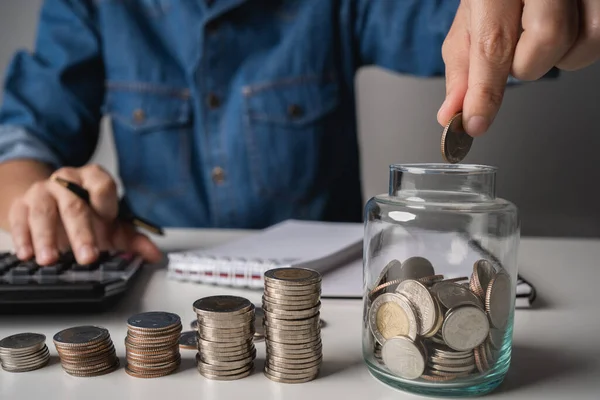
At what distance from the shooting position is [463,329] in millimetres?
390

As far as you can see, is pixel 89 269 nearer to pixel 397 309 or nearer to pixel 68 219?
pixel 68 219

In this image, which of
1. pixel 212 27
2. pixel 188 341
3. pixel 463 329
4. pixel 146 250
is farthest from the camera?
pixel 212 27

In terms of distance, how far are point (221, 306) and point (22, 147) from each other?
785 mm

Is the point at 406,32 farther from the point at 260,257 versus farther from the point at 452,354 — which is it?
the point at 452,354

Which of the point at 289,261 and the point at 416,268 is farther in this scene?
the point at 289,261

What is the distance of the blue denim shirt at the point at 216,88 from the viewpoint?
1227 millimetres

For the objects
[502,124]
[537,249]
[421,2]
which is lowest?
[537,249]

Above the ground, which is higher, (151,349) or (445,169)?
(445,169)

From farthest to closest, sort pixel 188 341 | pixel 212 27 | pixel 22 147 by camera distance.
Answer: pixel 212 27 → pixel 22 147 → pixel 188 341

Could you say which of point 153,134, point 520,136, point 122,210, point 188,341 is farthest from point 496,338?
point 520,136

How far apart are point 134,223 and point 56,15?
2.36 feet

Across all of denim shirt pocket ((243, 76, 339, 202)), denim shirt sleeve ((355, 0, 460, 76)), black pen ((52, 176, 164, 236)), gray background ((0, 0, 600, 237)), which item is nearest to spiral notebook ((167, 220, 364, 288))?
black pen ((52, 176, 164, 236))

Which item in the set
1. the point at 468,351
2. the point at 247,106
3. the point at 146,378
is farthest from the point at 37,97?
the point at 468,351

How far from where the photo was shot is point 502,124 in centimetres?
178
